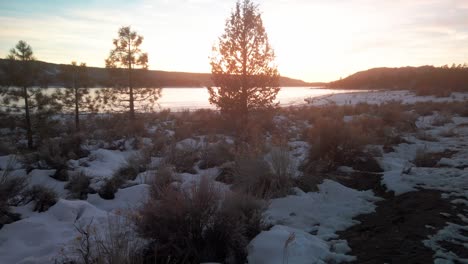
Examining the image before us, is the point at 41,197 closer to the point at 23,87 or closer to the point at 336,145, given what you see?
the point at 336,145

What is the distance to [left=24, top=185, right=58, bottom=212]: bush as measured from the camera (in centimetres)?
582

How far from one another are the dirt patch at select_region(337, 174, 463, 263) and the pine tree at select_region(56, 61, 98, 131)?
19.0 m

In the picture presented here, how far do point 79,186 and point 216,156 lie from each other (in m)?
3.62

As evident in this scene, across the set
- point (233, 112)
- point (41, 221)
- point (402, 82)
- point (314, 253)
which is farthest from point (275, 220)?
A: point (402, 82)

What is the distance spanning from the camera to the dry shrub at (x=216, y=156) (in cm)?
921

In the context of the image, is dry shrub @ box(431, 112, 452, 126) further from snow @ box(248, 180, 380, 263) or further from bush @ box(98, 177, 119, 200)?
bush @ box(98, 177, 119, 200)

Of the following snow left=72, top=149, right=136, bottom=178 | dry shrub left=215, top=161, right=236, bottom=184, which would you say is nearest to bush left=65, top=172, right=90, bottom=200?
snow left=72, top=149, right=136, bottom=178

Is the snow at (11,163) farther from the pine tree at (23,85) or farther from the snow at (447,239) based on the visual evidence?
the snow at (447,239)

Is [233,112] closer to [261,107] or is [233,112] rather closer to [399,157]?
[261,107]

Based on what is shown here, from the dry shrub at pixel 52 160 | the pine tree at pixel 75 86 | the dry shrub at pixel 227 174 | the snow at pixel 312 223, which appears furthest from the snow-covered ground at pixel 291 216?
the pine tree at pixel 75 86

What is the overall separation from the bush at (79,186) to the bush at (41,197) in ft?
2.37

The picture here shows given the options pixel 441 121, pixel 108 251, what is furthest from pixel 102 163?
pixel 441 121

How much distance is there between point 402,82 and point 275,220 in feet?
216

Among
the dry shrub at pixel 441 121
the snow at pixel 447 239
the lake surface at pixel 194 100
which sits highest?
the dry shrub at pixel 441 121
